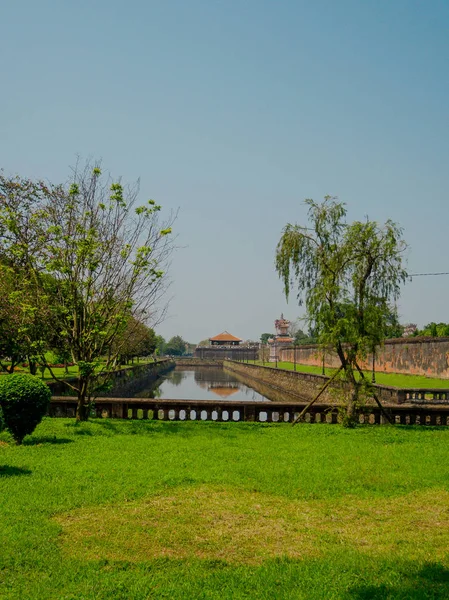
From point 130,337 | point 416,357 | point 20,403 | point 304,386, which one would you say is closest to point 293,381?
point 304,386

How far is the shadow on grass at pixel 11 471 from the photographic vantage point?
7.63m

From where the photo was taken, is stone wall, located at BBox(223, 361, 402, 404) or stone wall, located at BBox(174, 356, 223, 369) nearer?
stone wall, located at BBox(223, 361, 402, 404)

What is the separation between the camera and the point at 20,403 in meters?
9.74

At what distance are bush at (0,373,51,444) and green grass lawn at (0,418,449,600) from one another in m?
0.39

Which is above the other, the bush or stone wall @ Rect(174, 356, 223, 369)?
the bush

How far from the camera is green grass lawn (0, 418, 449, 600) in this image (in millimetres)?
4465

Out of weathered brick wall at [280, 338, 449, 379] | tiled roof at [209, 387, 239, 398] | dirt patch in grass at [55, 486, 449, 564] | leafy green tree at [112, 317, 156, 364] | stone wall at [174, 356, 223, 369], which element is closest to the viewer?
dirt patch in grass at [55, 486, 449, 564]

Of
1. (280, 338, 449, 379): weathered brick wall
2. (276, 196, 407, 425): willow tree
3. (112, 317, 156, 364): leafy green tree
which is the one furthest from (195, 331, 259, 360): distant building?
(276, 196, 407, 425): willow tree

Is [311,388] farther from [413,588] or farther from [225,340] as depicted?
[225,340]

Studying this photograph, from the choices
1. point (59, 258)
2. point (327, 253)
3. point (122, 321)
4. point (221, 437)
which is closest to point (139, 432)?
point (221, 437)

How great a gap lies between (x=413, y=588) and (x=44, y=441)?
7.70m

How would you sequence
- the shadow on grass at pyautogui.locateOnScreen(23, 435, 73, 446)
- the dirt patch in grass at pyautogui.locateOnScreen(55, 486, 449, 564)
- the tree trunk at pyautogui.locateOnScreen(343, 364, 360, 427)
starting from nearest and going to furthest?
the dirt patch in grass at pyautogui.locateOnScreen(55, 486, 449, 564) < the shadow on grass at pyautogui.locateOnScreen(23, 435, 73, 446) < the tree trunk at pyautogui.locateOnScreen(343, 364, 360, 427)

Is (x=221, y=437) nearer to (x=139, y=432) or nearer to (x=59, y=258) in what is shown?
(x=139, y=432)

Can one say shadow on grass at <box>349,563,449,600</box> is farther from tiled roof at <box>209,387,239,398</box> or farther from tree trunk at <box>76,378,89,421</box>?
tiled roof at <box>209,387,239,398</box>
